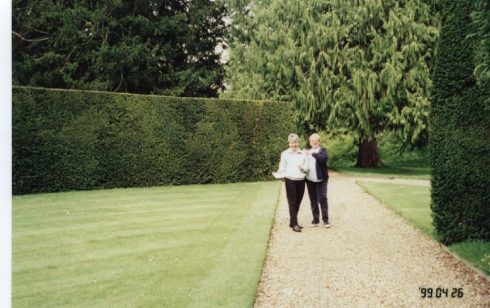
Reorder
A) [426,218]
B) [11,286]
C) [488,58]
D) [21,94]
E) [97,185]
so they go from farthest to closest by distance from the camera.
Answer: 1. [97,185]
2. [21,94]
3. [426,218]
4. [488,58]
5. [11,286]

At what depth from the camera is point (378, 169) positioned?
48.8ft

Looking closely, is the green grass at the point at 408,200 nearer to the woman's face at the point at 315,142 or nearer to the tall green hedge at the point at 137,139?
the woman's face at the point at 315,142

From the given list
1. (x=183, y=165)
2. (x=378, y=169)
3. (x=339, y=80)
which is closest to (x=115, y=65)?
(x=183, y=165)

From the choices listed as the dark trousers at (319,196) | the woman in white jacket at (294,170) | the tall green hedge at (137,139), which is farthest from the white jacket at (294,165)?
the tall green hedge at (137,139)

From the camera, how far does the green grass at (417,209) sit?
21.1 feet

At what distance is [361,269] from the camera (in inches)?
244

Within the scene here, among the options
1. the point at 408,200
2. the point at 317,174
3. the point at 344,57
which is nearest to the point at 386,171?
the point at 408,200

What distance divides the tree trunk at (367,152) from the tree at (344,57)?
0.26 m

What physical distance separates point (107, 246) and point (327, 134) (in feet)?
32.5

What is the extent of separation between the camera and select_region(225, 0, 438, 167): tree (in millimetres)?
16875

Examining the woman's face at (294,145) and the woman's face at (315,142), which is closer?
the woman's face at (294,145)

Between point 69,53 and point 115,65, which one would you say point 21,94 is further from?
point 115,65

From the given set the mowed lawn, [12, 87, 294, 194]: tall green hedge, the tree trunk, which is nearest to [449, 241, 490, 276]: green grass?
the mowed lawn

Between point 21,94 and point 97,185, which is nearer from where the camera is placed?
point 21,94
